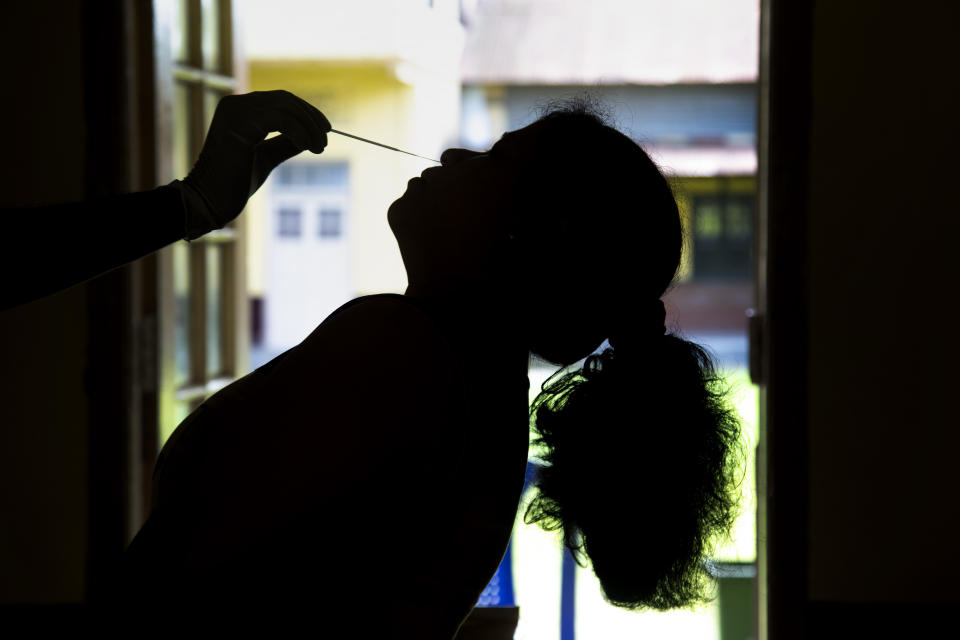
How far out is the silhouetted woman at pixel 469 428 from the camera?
2.12 feet

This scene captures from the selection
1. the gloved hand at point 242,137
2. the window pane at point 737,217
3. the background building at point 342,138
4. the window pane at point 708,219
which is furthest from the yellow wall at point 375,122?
the gloved hand at point 242,137

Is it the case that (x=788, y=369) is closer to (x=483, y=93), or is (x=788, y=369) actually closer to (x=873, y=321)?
(x=873, y=321)

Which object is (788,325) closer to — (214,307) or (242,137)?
(242,137)

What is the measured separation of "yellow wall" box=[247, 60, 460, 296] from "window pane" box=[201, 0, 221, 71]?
4935 millimetres

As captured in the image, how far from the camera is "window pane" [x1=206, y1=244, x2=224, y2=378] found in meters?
2.18

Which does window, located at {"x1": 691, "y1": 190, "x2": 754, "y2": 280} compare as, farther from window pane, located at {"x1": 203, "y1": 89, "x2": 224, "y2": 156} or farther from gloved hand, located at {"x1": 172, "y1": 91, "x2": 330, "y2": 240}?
gloved hand, located at {"x1": 172, "y1": 91, "x2": 330, "y2": 240}

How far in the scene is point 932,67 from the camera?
5.93ft

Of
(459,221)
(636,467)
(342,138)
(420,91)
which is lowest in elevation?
(636,467)

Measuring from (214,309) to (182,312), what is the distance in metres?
0.22

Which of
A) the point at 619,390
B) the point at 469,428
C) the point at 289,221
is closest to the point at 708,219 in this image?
the point at 289,221

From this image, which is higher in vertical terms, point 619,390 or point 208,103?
point 208,103

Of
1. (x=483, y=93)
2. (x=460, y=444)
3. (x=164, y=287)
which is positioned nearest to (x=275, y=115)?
(x=460, y=444)

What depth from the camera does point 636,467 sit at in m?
0.87

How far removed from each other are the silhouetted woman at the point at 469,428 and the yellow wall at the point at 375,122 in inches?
253
